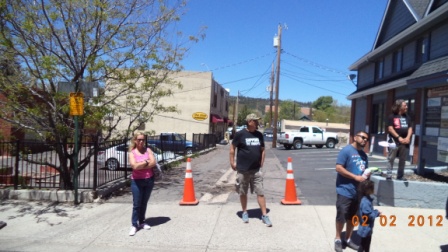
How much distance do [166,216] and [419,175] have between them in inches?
235

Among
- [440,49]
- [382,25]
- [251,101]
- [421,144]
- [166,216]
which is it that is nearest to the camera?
[166,216]

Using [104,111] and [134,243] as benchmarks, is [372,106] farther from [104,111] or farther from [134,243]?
[134,243]

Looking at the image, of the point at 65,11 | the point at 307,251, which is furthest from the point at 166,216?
the point at 65,11

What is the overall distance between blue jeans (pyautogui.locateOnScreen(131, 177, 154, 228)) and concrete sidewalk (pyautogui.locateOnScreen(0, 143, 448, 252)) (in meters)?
0.26

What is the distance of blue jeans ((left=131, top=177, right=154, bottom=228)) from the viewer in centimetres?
588

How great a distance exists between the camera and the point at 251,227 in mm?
6074

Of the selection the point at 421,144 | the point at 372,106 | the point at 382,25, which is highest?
the point at 382,25

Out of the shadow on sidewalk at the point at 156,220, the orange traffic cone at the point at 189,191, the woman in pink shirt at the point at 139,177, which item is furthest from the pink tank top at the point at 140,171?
the orange traffic cone at the point at 189,191

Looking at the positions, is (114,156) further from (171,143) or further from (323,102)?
(323,102)

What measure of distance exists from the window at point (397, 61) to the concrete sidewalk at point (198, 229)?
42.9 feet

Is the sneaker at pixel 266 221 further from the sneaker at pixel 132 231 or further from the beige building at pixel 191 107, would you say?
the beige building at pixel 191 107

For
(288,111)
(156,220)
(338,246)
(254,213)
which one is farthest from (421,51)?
(288,111)

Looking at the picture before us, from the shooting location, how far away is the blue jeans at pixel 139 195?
5879mm

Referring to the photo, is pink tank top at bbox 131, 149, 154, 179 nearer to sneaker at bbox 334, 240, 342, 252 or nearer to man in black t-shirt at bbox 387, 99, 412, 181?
sneaker at bbox 334, 240, 342, 252
